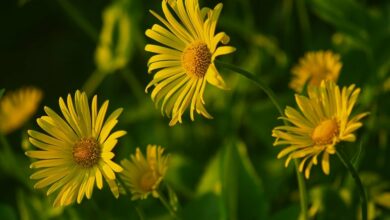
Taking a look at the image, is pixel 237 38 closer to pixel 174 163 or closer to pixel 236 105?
pixel 236 105

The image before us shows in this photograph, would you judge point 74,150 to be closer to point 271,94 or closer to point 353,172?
point 271,94

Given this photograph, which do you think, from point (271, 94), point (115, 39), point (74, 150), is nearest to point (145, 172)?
point (74, 150)

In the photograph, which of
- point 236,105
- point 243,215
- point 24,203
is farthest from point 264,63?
point 24,203

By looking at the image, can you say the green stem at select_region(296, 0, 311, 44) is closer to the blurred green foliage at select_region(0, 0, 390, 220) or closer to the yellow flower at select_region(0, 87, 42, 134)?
the blurred green foliage at select_region(0, 0, 390, 220)

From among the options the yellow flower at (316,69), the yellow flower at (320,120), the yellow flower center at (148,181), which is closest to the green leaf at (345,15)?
the yellow flower at (316,69)

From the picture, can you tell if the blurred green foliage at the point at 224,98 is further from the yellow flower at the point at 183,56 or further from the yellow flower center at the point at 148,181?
the yellow flower at the point at 183,56
